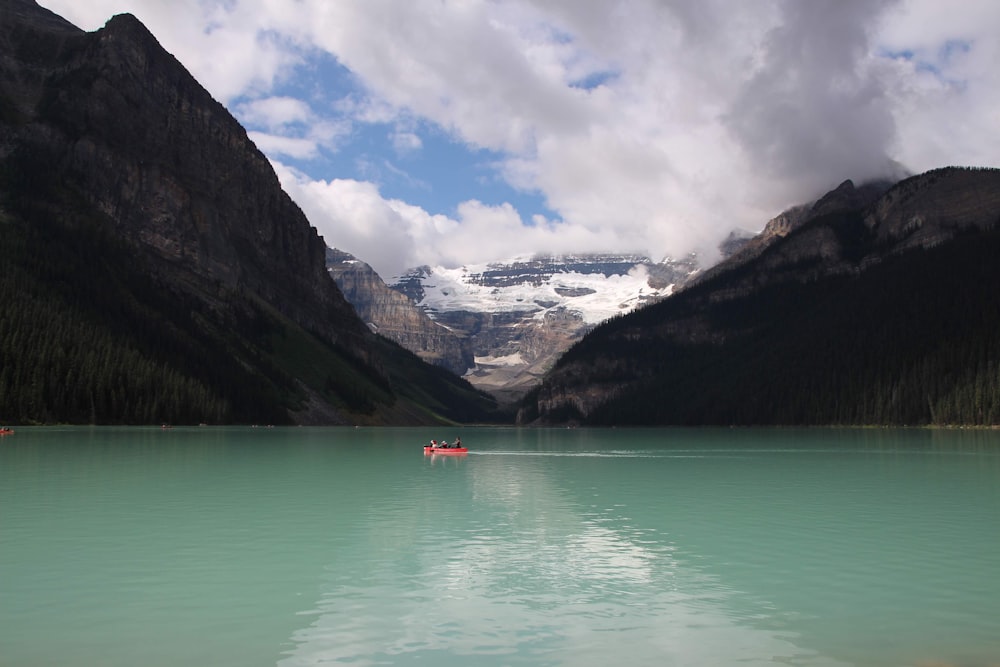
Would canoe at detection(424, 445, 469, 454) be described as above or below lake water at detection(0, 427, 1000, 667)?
above

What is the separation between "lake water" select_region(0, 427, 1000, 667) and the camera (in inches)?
890

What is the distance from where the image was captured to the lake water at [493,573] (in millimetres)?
22594

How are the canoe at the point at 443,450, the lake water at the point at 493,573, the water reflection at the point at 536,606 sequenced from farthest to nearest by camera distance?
the canoe at the point at 443,450 → the lake water at the point at 493,573 → the water reflection at the point at 536,606

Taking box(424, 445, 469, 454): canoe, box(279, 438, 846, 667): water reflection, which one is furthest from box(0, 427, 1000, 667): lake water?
box(424, 445, 469, 454): canoe

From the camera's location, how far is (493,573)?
107 feet

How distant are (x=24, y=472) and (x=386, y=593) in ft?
182

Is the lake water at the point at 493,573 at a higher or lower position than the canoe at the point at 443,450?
lower

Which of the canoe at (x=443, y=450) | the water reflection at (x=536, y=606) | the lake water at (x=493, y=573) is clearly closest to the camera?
the water reflection at (x=536, y=606)

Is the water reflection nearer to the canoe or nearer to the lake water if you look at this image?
the lake water

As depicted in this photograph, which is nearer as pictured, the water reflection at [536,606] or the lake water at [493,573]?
the water reflection at [536,606]

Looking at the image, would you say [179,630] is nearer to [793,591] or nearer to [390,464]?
[793,591]

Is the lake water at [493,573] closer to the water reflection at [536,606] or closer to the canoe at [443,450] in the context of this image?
the water reflection at [536,606]

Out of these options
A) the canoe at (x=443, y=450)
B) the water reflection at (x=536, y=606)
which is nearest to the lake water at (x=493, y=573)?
the water reflection at (x=536, y=606)

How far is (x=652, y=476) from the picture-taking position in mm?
80688
